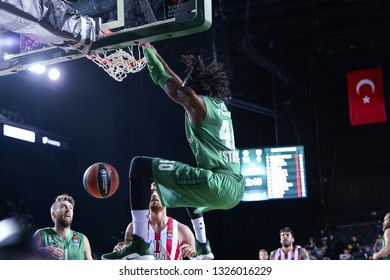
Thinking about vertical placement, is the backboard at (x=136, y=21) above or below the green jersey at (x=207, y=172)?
above

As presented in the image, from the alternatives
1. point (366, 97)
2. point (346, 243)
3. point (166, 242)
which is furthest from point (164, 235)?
point (346, 243)

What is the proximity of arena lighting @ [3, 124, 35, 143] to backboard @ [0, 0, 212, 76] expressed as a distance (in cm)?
501

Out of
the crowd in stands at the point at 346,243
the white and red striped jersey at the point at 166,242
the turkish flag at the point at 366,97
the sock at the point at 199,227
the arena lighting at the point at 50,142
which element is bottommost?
the crowd in stands at the point at 346,243

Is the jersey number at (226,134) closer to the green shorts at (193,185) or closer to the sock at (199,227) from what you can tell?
the green shorts at (193,185)

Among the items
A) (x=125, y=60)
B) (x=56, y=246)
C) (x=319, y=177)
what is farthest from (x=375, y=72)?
(x=56, y=246)

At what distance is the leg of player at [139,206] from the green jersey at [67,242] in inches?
56.1

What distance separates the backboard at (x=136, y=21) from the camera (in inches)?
175

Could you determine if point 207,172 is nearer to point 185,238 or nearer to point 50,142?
point 185,238

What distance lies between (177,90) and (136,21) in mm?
679

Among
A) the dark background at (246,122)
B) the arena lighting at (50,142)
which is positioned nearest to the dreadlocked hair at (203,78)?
the dark background at (246,122)

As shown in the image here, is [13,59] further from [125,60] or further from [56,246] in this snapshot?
[56,246]

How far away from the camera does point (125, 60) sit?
566 centimetres

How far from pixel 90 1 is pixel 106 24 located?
296 millimetres
